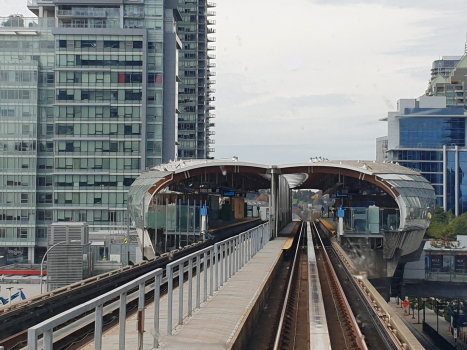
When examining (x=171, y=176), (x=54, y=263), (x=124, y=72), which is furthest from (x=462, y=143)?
(x=54, y=263)

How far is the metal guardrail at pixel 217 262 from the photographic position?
11320mm

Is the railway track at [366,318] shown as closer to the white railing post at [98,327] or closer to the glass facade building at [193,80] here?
the white railing post at [98,327]

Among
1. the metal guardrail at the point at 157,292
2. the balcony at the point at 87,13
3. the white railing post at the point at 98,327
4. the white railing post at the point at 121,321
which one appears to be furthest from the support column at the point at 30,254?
the white railing post at the point at 98,327

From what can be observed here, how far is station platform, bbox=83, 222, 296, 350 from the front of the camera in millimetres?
10151

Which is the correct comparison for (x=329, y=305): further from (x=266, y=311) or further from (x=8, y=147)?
(x=8, y=147)

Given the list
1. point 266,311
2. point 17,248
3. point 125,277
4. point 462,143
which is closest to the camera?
point 266,311

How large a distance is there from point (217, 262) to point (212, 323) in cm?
424

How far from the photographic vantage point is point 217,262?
16344 millimetres

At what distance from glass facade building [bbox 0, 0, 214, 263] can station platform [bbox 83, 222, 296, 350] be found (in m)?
56.9

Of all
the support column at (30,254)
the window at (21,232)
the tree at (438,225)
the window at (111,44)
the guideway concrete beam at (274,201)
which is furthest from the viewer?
the tree at (438,225)

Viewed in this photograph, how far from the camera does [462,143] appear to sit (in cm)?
11294

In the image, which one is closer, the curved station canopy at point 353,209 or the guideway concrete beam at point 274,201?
the curved station canopy at point 353,209

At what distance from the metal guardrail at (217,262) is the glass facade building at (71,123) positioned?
149ft

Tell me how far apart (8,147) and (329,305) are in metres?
60.8
